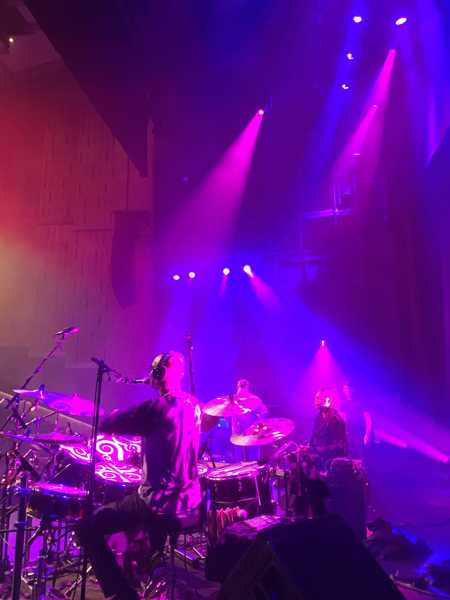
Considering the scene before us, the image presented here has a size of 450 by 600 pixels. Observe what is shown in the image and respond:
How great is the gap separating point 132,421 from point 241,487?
1919mm

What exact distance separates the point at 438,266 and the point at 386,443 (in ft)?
11.4

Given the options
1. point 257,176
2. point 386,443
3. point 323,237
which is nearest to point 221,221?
point 257,176

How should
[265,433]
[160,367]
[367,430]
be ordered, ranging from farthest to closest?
1. [367,430]
2. [265,433]
3. [160,367]

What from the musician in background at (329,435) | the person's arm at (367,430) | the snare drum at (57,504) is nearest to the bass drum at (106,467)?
the snare drum at (57,504)

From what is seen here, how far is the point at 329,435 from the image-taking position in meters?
6.48

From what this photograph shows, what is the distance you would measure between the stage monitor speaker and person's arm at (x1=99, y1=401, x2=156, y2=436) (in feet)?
3.66

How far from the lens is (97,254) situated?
10.2m

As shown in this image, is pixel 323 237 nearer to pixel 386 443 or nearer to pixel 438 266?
pixel 438 266

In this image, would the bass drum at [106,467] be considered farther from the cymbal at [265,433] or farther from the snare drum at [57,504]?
the cymbal at [265,433]

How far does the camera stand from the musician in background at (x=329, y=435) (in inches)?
250

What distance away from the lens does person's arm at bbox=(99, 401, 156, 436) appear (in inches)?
122

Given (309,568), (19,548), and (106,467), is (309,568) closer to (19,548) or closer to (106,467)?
(19,548)

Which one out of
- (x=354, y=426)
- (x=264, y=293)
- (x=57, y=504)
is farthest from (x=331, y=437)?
(x=264, y=293)

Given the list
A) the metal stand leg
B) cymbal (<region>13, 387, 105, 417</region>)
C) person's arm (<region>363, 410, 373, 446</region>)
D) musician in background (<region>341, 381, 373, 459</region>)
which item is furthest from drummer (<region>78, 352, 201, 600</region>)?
person's arm (<region>363, 410, 373, 446</region>)
